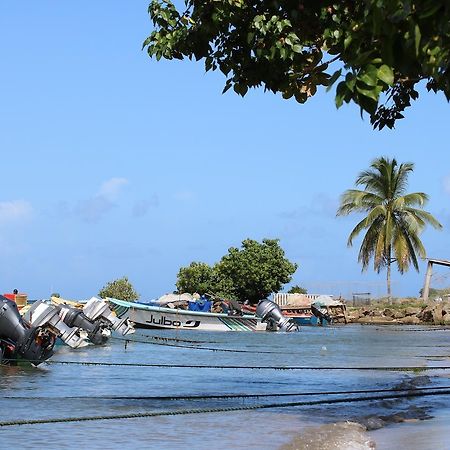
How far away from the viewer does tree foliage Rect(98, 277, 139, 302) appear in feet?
233

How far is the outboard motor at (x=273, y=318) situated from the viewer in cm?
4212

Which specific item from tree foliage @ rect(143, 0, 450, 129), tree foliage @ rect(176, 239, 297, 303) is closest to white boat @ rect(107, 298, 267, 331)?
tree foliage @ rect(176, 239, 297, 303)

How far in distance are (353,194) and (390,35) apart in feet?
173

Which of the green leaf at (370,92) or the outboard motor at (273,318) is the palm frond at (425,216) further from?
the green leaf at (370,92)

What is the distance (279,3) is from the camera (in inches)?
307

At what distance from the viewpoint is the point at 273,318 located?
42188 mm

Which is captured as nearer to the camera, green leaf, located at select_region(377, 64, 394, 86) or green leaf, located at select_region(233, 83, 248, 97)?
green leaf, located at select_region(377, 64, 394, 86)

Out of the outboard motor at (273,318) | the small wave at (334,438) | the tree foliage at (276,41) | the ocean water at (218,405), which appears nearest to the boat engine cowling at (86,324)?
the ocean water at (218,405)

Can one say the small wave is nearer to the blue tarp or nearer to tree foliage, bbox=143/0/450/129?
tree foliage, bbox=143/0/450/129

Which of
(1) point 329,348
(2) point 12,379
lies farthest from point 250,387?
(1) point 329,348

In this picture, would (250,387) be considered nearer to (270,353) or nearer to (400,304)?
(270,353)

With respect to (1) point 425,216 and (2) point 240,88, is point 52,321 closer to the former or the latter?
(2) point 240,88

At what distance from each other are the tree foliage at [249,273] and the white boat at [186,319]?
14.3m

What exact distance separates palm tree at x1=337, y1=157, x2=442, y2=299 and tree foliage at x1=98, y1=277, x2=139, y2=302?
22936 mm
